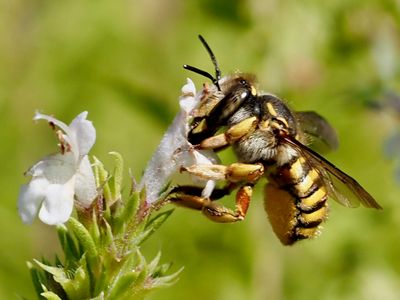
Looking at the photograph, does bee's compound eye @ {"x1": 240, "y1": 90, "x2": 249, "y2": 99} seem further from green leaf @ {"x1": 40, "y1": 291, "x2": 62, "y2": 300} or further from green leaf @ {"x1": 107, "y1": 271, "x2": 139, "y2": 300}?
green leaf @ {"x1": 40, "y1": 291, "x2": 62, "y2": 300}

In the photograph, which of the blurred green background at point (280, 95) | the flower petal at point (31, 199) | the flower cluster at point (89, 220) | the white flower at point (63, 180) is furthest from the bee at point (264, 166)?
the blurred green background at point (280, 95)

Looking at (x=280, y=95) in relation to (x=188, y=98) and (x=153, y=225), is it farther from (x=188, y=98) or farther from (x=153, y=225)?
(x=153, y=225)

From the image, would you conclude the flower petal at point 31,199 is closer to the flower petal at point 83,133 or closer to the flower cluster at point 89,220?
the flower cluster at point 89,220

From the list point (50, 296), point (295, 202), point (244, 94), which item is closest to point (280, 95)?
point (295, 202)

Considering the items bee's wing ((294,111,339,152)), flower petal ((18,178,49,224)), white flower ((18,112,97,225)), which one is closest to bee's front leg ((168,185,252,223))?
white flower ((18,112,97,225))

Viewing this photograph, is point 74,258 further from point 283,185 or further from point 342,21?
point 342,21

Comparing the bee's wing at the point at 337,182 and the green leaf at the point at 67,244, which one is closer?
the green leaf at the point at 67,244

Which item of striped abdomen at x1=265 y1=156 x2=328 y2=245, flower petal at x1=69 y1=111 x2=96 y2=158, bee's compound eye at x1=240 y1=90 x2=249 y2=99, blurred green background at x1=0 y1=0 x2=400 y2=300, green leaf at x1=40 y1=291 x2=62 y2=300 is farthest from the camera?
blurred green background at x1=0 y1=0 x2=400 y2=300
